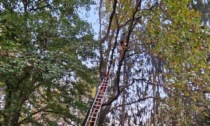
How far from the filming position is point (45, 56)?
4336mm

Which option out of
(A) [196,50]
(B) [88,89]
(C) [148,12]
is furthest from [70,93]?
(A) [196,50]

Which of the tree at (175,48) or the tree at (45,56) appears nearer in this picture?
the tree at (175,48)

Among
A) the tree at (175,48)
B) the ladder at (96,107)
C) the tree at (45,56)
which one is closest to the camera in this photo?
the tree at (175,48)

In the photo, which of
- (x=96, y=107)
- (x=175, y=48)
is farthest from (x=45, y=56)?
(x=175, y=48)

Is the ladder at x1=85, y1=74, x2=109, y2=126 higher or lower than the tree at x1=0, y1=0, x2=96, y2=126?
lower

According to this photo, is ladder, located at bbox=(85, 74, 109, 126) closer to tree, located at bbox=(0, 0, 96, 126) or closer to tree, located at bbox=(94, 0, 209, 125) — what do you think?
tree, located at bbox=(94, 0, 209, 125)

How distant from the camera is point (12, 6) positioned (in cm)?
511

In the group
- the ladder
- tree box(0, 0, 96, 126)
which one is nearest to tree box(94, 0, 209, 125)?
the ladder

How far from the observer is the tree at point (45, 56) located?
4.18m

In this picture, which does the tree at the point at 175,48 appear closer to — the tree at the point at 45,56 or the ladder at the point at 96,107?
the ladder at the point at 96,107

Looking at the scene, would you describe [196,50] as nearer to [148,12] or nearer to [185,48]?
[185,48]

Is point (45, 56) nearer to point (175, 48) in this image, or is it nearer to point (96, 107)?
point (96, 107)

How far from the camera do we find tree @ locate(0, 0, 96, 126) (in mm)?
4176

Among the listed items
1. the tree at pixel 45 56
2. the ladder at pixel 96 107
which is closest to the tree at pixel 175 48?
the ladder at pixel 96 107
